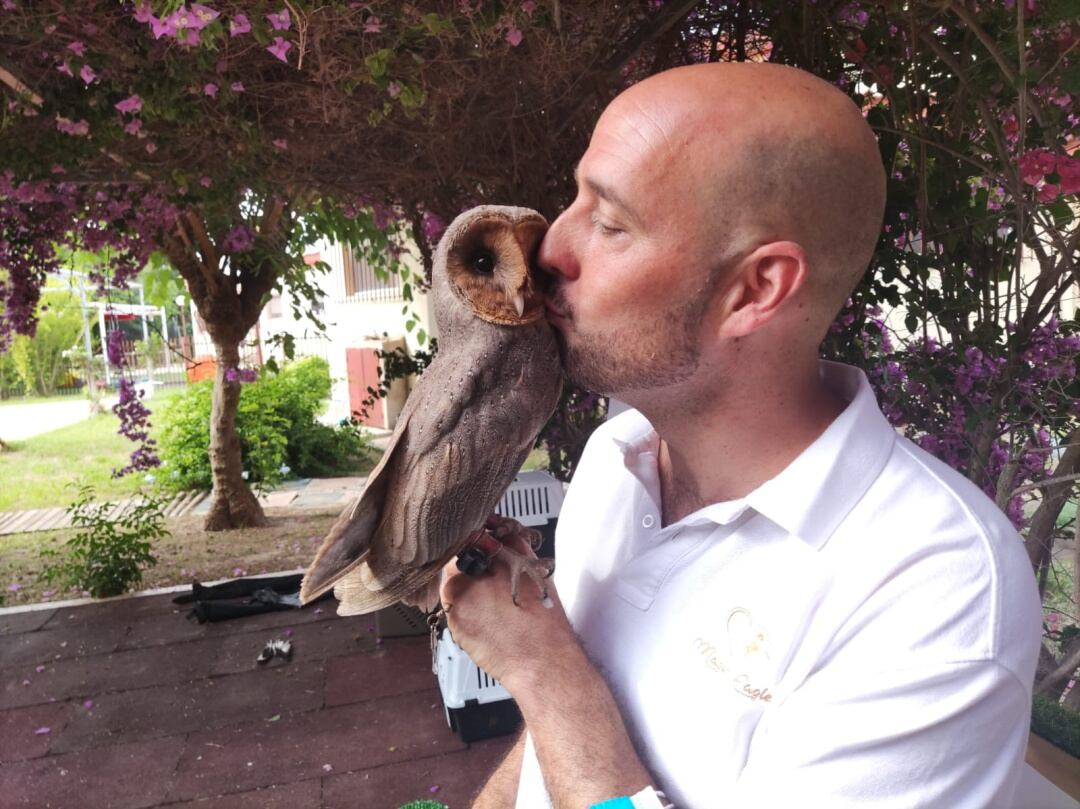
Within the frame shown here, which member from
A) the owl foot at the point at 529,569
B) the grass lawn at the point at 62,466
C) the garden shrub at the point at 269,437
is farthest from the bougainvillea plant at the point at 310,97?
the grass lawn at the point at 62,466

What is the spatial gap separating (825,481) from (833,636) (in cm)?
19

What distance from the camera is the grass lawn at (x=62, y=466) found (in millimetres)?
9312

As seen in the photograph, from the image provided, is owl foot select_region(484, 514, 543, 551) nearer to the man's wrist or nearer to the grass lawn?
the man's wrist

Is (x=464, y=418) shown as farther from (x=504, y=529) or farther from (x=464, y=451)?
(x=504, y=529)

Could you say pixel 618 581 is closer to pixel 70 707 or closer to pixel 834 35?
pixel 834 35

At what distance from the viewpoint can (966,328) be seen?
1921mm

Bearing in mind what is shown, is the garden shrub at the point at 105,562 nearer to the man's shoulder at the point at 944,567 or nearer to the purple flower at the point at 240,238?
the purple flower at the point at 240,238

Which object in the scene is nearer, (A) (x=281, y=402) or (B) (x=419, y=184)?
(B) (x=419, y=184)

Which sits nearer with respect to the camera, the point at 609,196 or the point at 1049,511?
the point at 609,196

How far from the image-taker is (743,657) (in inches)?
36.7

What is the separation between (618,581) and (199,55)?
2330mm

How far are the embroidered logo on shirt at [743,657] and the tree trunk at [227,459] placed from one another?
595cm

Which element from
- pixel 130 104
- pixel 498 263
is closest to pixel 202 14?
pixel 130 104

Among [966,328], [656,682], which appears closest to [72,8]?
[656,682]
